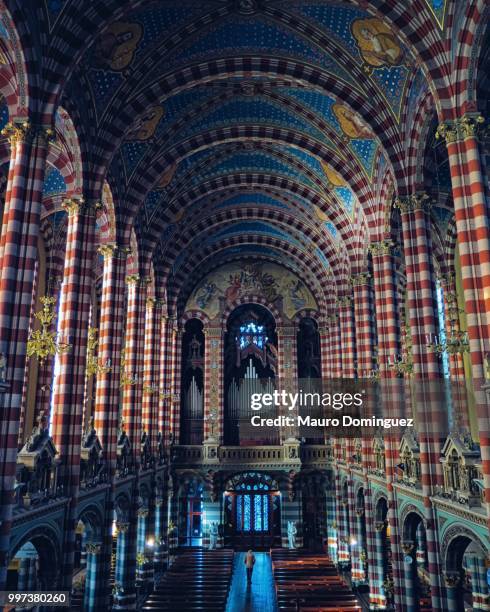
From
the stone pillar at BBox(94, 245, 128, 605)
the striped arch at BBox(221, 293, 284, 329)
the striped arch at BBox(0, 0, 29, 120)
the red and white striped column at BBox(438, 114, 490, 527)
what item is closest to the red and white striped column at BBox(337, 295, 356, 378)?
the striped arch at BBox(221, 293, 284, 329)

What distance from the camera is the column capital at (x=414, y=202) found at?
1799cm

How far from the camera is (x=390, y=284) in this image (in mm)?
21312

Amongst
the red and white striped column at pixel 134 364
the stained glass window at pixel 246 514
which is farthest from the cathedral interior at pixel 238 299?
the stained glass window at pixel 246 514

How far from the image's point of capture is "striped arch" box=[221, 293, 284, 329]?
128 ft

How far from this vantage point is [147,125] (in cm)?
2148

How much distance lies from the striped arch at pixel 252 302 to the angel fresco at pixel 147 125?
18914mm

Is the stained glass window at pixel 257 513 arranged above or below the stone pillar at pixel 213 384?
below

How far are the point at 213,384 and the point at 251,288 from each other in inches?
312

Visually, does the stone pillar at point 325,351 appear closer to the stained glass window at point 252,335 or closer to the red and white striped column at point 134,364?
the stained glass window at point 252,335

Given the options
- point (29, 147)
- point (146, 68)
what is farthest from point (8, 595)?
point (146, 68)

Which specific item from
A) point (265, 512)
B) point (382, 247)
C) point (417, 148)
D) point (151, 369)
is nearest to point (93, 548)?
point (151, 369)

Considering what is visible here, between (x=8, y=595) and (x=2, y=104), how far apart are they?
1586cm

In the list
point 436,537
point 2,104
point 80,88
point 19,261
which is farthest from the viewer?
point 2,104

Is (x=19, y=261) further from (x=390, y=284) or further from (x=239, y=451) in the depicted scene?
(x=239, y=451)
